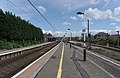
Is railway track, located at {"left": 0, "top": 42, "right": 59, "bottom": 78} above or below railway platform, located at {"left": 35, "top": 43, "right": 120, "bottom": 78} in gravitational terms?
below

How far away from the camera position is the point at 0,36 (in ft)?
173

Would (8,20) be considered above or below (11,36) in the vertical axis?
above

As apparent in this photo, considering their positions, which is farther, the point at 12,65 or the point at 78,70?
the point at 12,65

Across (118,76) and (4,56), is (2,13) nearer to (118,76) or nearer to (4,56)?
(4,56)

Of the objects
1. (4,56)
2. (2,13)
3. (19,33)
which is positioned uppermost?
(2,13)

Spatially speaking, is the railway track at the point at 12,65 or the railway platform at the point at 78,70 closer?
the railway platform at the point at 78,70

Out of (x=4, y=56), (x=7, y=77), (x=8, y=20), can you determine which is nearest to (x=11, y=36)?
(x=8, y=20)

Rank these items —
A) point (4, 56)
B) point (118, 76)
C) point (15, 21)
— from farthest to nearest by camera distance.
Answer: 1. point (15, 21)
2. point (4, 56)
3. point (118, 76)

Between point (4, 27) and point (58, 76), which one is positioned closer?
point (58, 76)

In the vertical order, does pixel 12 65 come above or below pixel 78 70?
below

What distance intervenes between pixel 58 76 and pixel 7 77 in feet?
9.88

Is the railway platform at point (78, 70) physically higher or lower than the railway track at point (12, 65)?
higher

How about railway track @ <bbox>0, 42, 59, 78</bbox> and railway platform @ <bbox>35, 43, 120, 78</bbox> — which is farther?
railway track @ <bbox>0, 42, 59, 78</bbox>

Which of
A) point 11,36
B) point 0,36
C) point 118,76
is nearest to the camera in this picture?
point 118,76
